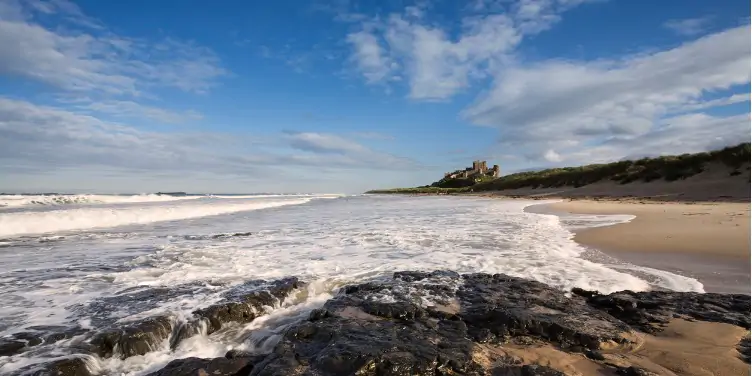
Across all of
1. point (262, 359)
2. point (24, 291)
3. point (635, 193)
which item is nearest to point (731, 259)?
point (262, 359)

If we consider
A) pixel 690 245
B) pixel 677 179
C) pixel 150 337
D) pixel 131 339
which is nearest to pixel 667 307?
pixel 690 245

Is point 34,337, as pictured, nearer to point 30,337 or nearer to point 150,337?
point 30,337

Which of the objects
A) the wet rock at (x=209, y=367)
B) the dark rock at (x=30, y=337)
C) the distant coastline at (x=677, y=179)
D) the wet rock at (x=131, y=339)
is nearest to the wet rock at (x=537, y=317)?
the wet rock at (x=209, y=367)

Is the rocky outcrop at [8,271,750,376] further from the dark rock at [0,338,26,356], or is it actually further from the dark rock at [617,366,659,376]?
the dark rock at [0,338,26,356]

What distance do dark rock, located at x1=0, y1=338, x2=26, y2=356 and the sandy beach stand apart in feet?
24.6

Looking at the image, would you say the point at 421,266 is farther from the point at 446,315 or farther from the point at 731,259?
the point at 731,259

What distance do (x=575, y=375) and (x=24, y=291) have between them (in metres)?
6.72

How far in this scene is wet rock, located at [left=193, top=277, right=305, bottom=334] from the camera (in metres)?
4.25

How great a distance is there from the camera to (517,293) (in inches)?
184

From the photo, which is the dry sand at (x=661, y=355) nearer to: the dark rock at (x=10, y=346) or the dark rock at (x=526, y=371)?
the dark rock at (x=526, y=371)

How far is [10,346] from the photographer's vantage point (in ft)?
11.7

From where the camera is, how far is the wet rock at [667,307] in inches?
147

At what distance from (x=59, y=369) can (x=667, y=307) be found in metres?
5.55

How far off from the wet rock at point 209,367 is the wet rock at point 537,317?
194 centimetres
